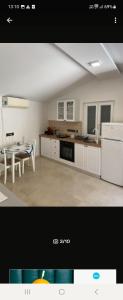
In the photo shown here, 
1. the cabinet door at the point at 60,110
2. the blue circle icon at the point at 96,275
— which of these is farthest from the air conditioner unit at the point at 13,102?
the blue circle icon at the point at 96,275

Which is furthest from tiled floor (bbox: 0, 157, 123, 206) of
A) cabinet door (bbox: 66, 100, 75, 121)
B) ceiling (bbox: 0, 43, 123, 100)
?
ceiling (bbox: 0, 43, 123, 100)

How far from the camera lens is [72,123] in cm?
379

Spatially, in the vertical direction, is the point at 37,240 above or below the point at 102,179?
above

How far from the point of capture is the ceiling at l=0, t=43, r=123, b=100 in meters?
1.63

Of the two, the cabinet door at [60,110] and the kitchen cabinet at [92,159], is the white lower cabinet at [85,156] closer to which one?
the kitchen cabinet at [92,159]

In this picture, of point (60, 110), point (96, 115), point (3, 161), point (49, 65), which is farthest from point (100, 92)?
point (3, 161)

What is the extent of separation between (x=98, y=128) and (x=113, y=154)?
3.13 ft

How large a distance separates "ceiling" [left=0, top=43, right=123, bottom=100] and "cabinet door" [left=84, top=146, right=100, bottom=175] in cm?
135

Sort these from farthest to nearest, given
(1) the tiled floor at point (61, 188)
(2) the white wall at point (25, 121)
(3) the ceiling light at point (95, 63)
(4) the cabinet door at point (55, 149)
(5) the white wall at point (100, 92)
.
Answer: (4) the cabinet door at point (55, 149), (2) the white wall at point (25, 121), (5) the white wall at point (100, 92), (3) the ceiling light at point (95, 63), (1) the tiled floor at point (61, 188)

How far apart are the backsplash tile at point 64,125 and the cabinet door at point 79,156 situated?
639 mm

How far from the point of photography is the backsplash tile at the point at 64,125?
3662mm
